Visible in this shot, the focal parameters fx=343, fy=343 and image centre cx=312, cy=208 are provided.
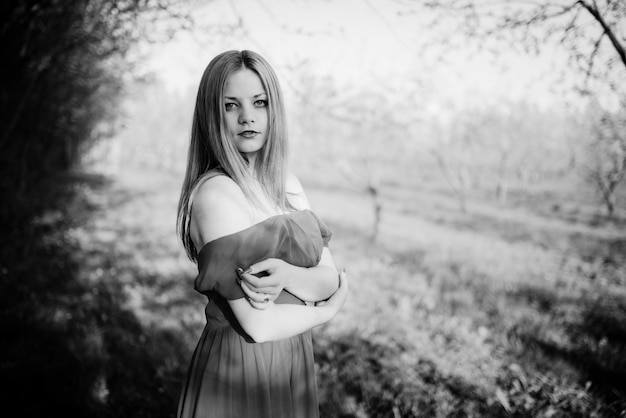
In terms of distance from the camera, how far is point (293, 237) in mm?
1360

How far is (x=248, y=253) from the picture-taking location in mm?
1225

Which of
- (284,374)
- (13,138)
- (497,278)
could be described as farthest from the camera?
(13,138)

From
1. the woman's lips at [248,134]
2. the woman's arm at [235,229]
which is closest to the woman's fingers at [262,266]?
the woman's arm at [235,229]

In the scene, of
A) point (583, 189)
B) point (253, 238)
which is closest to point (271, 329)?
point (253, 238)

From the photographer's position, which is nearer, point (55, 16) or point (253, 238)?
point (253, 238)

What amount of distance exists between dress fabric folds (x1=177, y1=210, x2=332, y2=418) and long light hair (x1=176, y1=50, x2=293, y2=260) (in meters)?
0.18

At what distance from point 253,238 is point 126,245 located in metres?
7.22

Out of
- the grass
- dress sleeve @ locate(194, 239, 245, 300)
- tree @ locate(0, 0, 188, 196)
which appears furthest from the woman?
Answer: tree @ locate(0, 0, 188, 196)

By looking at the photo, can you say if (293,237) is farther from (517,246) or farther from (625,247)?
(625,247)

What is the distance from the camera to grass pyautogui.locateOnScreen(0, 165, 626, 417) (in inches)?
112

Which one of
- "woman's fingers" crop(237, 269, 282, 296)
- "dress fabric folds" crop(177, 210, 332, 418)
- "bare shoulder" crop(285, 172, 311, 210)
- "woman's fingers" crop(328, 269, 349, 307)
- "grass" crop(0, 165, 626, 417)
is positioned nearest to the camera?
"woman's fingers" crop(237, 269, 282, 296)

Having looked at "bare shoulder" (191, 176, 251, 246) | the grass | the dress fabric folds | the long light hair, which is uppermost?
the long light hair

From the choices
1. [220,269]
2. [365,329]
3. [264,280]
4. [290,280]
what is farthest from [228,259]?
[365,329]

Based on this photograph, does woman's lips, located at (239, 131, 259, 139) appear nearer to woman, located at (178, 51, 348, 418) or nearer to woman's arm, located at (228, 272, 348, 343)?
woman, located at (178, 51, 348, 418)
